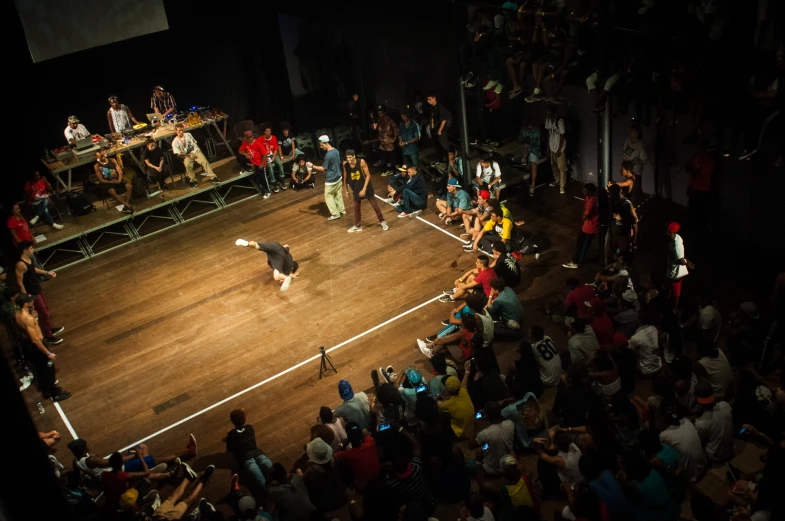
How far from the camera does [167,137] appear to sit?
15.2m

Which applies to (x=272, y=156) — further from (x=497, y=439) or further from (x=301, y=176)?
(x=497, y=439)

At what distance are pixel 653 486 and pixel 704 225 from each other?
20.6 ft

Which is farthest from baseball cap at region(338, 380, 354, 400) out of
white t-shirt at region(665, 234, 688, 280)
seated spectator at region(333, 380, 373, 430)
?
white t-shirt at region(665, 234, 688, 280)

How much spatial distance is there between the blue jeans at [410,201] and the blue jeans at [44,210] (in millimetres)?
6353

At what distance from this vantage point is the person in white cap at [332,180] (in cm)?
1360

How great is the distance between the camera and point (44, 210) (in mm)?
14266

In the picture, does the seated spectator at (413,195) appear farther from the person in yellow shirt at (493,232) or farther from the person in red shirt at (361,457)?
the person in red shirt at (361,457)

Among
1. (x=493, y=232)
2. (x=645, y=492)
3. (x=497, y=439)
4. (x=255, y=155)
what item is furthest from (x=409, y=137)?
(x=645, y=492)

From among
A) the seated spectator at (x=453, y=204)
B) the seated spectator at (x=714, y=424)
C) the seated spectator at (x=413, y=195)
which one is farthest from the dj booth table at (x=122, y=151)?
the seated spectator at (x=714, y=424)

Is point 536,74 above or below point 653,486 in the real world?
above

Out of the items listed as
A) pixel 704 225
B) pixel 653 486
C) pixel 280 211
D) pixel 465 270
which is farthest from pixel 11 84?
pixel 653 486

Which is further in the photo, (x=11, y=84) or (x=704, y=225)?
(x=11, y=84)

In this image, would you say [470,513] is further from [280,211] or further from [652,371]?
[280,211]

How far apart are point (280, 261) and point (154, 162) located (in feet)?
15.5
